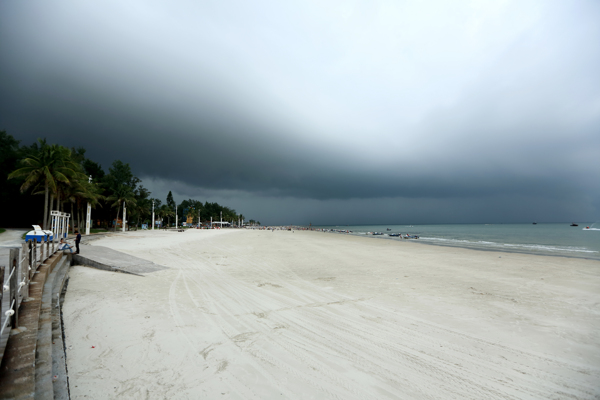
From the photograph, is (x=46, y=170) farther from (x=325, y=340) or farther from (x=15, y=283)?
(x=325, y=340)

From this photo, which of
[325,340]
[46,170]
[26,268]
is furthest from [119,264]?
[46,170]

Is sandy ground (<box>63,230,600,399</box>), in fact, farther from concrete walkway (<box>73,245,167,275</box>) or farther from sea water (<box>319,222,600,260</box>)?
sea water (<box>319,222,600,260</box>)

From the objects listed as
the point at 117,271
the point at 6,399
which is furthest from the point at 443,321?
the point at 117,271

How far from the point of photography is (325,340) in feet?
15.8

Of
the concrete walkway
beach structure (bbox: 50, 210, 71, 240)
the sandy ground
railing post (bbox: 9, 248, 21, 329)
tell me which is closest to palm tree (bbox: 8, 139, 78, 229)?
beach structure (bbox: 50, 210, 71, 240)

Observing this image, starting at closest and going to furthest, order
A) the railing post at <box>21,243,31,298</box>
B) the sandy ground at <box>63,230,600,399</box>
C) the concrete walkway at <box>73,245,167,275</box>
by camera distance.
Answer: the sandy ground at <box>63,230,600,399</box>
the railing post at <box>21,243,31,298</box>
the concrete walkway at <box>73,245,167,275</box>

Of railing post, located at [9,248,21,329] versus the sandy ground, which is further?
railing post, located at [9,248,21,329]

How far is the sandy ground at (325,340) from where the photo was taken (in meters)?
3.49

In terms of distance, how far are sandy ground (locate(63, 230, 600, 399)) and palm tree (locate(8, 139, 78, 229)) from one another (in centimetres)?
2418

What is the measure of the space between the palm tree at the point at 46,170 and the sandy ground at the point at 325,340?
24179 millimetres

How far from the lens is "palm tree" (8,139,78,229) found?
25344 mm

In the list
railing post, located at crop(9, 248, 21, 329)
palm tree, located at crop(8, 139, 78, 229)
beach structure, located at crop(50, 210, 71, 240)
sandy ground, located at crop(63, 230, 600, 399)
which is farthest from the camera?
palm tree, located at crop(8, 139, 78, 229)

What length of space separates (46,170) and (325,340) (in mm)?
32232

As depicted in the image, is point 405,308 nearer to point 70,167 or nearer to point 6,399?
point 6,399
